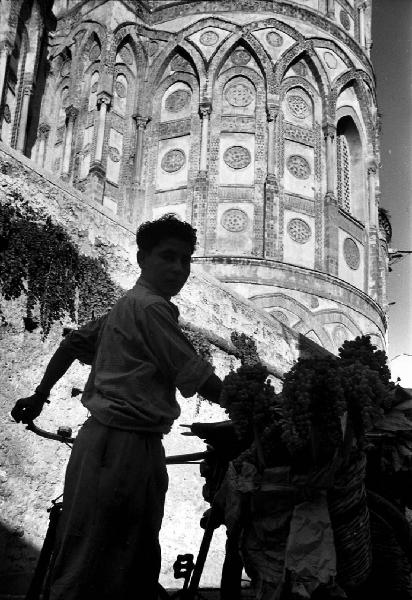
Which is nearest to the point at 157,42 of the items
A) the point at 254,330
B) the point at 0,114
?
the point at 0,114

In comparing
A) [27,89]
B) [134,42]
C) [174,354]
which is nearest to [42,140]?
[27,89]

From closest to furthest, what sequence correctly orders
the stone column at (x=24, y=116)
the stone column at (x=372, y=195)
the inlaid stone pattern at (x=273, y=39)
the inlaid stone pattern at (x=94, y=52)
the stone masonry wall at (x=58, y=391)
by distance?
1. the stone masonry wall at (x=58, y=391)
2. the stone column at (x=24, y=116)
3. the inlaid stone pattern at (x=94, y=52)
4. the inlaid stone pattern at (x=273, y=39)
5. the stone column at (x=372, y=195)

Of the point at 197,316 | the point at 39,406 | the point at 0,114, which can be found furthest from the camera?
the point at 0,114

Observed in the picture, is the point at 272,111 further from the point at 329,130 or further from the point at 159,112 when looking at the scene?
the point at 159,112

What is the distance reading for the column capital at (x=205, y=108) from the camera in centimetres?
2011

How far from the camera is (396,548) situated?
105 inches

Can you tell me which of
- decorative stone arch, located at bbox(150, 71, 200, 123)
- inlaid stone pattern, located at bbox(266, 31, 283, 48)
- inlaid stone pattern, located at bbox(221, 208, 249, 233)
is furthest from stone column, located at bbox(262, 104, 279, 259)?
decorative stone arch, located at bbox(150, 71, 200, 123)

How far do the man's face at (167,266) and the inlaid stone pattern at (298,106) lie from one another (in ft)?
61.9

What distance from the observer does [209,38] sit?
2091 cm

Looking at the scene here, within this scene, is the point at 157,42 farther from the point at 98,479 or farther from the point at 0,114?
the point at 98,479

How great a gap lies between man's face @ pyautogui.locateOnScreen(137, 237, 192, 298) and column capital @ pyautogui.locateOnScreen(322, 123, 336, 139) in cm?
1882

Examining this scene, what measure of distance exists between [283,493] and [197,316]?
6804mm

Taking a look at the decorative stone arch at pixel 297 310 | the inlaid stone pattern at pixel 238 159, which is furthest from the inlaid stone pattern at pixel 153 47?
the decorative stone arch at pixel 297 310

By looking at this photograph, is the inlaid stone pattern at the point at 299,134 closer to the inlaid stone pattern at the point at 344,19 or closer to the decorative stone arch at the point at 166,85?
the decorative stone arch at the point at 166,85
